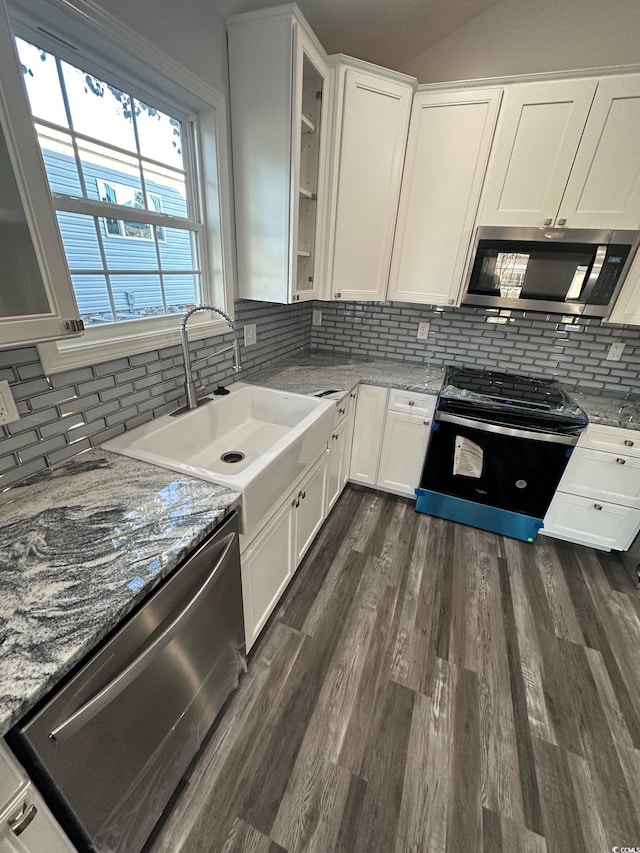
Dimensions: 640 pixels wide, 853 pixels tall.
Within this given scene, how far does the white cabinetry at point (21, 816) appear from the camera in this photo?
23.1 inches

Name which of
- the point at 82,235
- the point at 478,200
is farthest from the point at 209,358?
the point at 478,200

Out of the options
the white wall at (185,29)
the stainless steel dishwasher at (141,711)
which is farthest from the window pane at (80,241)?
the stainless steel dishwasher at (141,711)

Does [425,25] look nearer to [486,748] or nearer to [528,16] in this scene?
[528,16]

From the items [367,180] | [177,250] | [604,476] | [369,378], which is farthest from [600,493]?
[177,250]

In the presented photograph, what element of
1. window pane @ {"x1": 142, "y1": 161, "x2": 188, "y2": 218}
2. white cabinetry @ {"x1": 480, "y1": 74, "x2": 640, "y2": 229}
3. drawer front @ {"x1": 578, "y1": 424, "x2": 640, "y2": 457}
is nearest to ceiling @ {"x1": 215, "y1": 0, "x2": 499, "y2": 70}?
white cabinetry @ {"x1": 480, "y1": 74, "x2": 640, "y2": 229}

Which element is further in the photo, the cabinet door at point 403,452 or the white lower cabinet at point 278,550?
the cabinet door at point 403,452

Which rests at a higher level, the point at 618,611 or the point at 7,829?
the point at 7,829

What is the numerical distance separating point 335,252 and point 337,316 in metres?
0.70

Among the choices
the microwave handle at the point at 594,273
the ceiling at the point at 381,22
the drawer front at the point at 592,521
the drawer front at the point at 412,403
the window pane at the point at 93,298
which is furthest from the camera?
the drawer front at the point at 412,403

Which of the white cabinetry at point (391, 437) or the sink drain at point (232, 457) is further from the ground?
the sink drain at point (232, 457)

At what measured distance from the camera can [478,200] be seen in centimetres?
200

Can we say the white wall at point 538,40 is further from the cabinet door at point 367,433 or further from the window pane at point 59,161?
the window pane at point 59,161

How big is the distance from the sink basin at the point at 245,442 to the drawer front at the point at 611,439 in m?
1.49

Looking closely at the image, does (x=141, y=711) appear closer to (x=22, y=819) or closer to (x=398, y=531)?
(x=22, y=819)
